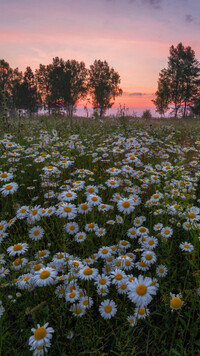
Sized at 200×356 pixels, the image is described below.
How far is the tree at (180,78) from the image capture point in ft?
154

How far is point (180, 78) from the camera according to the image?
46688 millimetres

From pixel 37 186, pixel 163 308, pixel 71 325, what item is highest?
pixel 37 186

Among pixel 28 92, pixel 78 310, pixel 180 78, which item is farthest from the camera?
pixel 28 92

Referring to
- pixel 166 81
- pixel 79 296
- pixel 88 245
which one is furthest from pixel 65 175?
pixel 166 81

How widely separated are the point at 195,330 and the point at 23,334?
132 cm

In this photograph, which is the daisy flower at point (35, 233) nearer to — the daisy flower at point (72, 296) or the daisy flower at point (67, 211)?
the daisy flower at point (67, 211)

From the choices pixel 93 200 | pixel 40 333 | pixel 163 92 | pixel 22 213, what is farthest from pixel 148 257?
pixel 163 92

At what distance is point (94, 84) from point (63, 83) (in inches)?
309

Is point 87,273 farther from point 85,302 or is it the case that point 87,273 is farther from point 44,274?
point 44,274

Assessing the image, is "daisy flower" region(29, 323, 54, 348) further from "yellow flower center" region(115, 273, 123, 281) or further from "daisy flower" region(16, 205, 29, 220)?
"daisy flower" region(16, 205, 29, 220)

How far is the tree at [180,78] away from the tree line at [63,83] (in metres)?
12.2

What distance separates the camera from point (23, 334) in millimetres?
1662

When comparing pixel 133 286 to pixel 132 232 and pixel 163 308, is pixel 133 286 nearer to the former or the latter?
pixel 163 308

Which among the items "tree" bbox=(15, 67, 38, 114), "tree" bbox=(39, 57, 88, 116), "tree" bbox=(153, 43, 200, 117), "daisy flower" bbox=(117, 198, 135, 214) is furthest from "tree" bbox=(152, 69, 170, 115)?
"daisy flower" bbox=(117, 198, 135, 214)
